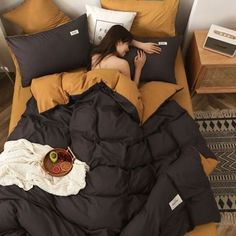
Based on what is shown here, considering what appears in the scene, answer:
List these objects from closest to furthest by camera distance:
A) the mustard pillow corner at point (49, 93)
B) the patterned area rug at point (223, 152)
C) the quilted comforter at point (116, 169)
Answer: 1. the quilted comforter at point (116, 169)
2. the mustard pillow corner at point (49, 93)
3. the patterned area rug at point (223, 152)

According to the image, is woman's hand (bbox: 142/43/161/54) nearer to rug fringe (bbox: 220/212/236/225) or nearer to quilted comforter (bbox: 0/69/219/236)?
quilted comforter (bbox: 0/69/219/236)

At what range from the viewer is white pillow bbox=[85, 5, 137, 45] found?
6.21ft

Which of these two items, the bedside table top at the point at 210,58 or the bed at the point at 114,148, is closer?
the bed at the point at 114,148

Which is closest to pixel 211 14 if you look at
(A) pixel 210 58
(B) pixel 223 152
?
(A) pixel 210 58

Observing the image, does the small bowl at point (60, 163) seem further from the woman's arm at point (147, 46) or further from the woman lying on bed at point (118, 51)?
the woman's arm at point (147, 46)

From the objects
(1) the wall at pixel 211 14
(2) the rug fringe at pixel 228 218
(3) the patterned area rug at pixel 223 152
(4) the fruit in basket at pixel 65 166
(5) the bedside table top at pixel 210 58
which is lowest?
(2) the rug fringe at pixel 228 218

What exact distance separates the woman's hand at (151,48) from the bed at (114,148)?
0.09 m

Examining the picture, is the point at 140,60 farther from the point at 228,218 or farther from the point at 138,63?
the point at 228,218

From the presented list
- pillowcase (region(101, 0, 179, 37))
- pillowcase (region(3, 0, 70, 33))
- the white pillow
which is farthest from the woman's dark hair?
pillowcase (region(3, 0, 70, 33))

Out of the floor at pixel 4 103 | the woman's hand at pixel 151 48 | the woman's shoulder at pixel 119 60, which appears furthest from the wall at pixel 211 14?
the floor at pixel 4 103

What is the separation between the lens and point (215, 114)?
7.08ft

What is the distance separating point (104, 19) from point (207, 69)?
0.77 m

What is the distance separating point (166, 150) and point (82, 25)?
0.99 meters

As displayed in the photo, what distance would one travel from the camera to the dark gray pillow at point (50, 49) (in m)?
1.80
